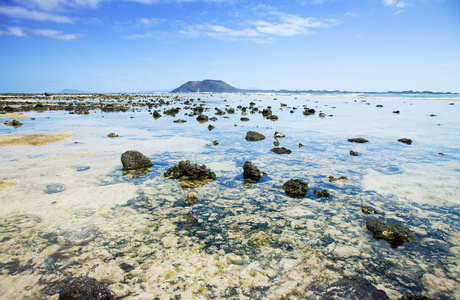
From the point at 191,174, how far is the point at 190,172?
8 centimetres

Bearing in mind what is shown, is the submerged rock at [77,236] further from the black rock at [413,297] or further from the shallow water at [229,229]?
the black rock at [413,297]

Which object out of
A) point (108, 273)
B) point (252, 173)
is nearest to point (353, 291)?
point (108, 273)

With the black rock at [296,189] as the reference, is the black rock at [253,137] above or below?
above

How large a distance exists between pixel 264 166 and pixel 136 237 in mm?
6272

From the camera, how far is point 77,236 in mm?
5141

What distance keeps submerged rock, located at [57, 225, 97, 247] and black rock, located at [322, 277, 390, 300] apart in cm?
481

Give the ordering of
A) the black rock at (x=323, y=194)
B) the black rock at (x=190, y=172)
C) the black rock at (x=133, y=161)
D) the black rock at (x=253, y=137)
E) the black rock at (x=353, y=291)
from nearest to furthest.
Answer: the black rock at (x=353, y=291), the black rock at (x=323, y=194), the black rock at (x=190, y=172), the black rock at (x=133, y=161), the black rock at (x=253, y=137)

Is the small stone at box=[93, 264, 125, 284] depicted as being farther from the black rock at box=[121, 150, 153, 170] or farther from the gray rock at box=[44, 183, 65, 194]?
the black rock at box=[121, 150, 153, 170]

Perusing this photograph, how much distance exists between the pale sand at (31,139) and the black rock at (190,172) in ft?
34.6

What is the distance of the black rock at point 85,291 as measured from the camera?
3416 mm

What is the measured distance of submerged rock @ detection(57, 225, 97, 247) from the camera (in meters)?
4.92

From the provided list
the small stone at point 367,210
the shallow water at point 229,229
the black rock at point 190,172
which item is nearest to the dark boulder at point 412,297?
the shallow water at point 229,229

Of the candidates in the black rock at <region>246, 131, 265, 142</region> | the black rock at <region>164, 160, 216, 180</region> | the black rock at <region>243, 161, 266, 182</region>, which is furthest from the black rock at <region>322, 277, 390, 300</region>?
the black rock at <region>246, 131, 265, 142</region>

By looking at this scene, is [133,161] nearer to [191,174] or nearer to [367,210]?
[191,174]
